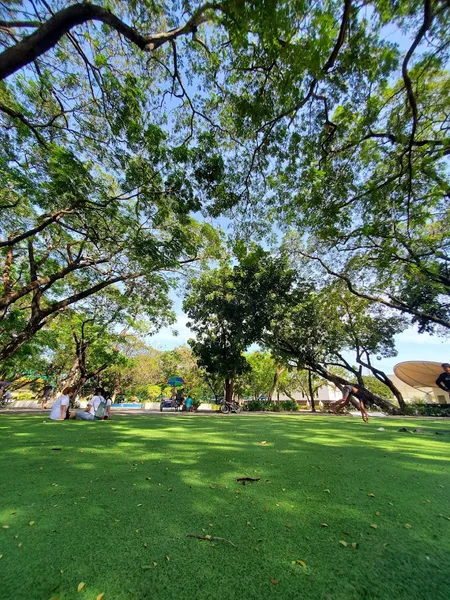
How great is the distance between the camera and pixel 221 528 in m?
1.80

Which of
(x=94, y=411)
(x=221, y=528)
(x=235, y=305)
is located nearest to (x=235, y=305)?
(x=235, y=305)

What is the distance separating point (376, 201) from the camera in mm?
7004

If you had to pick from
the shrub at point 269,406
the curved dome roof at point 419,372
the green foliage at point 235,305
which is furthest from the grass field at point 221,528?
the curved dome roof at point 419,372

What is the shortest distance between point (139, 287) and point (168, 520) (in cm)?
1104

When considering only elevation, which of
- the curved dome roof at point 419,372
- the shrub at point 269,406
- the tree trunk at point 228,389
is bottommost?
the shrub at point 269,406

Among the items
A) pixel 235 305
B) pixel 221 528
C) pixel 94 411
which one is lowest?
pixel 221 528

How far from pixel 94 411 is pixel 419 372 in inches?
1027

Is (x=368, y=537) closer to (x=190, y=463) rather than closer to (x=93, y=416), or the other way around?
(x=190, y=463)

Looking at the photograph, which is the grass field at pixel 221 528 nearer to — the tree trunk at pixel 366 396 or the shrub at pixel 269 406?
the tree trunk at pixel 366 396

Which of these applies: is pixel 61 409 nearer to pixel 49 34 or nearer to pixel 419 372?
pixel 49 34

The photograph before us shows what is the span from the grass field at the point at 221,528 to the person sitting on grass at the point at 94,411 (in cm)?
591

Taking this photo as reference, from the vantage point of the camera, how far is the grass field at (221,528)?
1.32m

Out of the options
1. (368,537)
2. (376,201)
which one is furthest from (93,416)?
(376,201)

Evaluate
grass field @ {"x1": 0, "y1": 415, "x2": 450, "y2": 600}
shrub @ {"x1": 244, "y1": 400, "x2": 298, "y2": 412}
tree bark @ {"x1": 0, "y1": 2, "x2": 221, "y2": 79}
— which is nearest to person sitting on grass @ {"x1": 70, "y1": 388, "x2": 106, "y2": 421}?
grass field @ {"x1": 0, "y1": 415, "x2": 450, "y2": 600}
